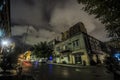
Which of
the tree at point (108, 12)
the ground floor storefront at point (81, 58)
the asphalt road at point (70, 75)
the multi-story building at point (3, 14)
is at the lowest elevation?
the asphalt road at point (70, 75)

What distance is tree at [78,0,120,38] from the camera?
7379 mm

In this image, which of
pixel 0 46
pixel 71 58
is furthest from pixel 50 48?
pixel 0 46

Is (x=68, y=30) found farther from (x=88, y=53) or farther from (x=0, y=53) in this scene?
(x=0, y=53)

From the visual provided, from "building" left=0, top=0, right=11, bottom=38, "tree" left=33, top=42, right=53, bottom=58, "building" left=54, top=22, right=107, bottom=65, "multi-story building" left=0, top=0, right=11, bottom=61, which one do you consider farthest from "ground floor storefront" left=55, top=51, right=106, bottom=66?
"building" left=0, top=0, right=11, bottom=38

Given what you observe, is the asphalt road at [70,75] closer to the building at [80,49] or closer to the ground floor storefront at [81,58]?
the ground floor storefront at [81,58]

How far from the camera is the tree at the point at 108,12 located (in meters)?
7.38

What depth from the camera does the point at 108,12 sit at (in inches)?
308

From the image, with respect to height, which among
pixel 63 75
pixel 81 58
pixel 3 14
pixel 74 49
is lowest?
pixel 63 75

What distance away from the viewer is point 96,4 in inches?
310

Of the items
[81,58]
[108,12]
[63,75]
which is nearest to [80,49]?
[81,58]

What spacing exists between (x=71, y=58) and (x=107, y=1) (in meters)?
29.5

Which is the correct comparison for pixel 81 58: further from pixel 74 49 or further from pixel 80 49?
pixel 74 49

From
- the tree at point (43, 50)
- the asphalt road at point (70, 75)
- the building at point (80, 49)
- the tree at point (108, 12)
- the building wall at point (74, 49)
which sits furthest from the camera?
the tree at point (43, 50)

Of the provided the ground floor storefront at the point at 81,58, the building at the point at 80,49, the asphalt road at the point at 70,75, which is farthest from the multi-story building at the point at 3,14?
the ground floor storefront at the point at 81,58
